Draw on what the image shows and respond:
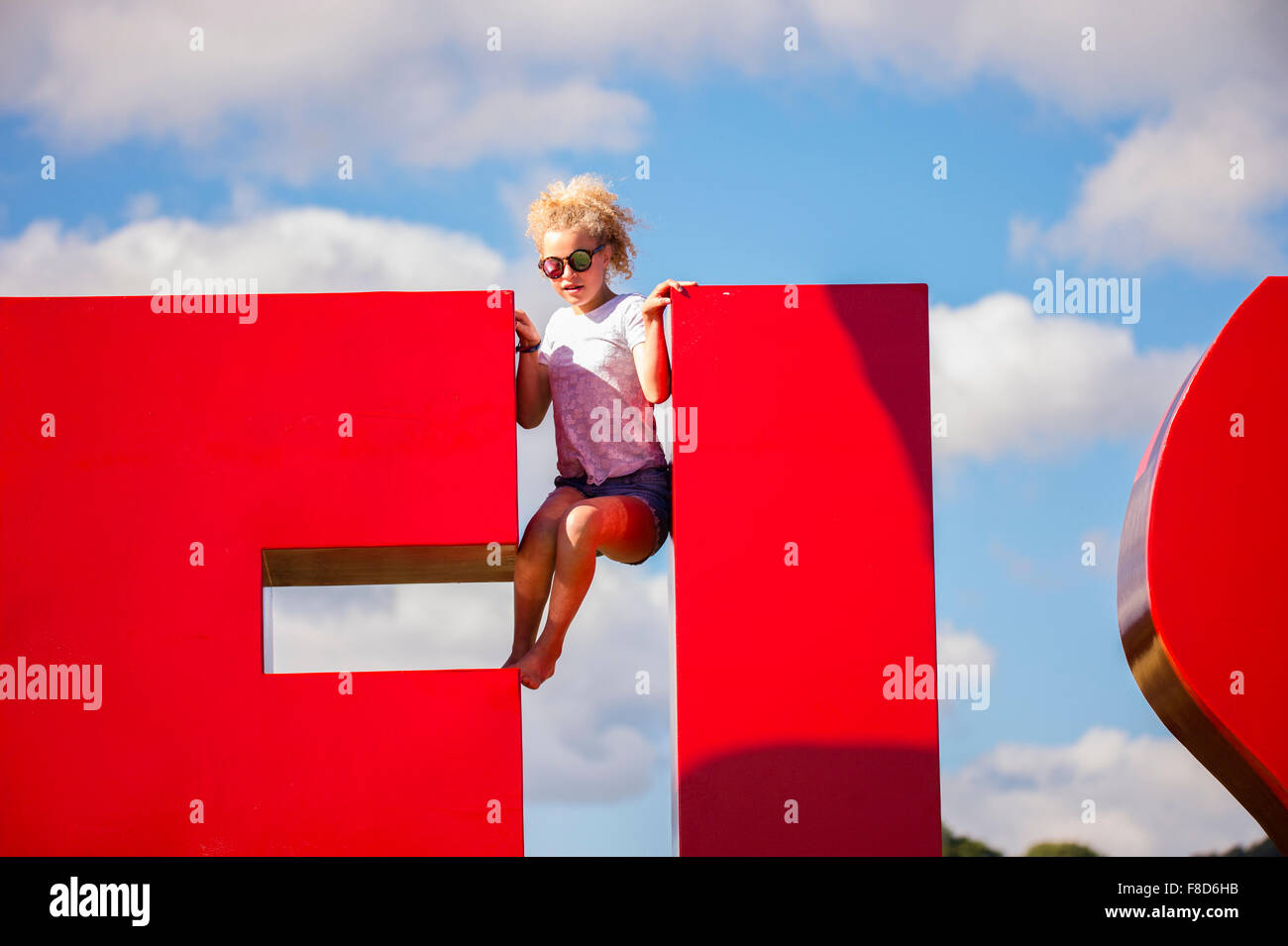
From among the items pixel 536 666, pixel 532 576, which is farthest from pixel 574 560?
pixel 536 666

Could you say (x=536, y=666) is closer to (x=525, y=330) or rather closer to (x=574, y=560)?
(x=574, y=560)

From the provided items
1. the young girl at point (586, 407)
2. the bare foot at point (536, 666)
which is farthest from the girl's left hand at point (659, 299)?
the bare foot at point (536, 666)

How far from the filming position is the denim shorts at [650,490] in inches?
226

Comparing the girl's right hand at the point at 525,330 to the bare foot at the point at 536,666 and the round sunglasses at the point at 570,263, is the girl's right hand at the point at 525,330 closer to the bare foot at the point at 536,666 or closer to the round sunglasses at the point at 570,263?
the round sunglasses at the point at 570,263

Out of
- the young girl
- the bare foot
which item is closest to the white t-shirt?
the young girl

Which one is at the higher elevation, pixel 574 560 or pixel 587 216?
pixel 587 216

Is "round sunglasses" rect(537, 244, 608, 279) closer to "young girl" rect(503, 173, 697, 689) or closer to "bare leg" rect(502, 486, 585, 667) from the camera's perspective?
"young girl" rect(503, 173, 697, 689)

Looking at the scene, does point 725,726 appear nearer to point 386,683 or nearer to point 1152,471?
point 386,683

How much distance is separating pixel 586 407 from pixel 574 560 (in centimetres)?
65

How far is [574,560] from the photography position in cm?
551

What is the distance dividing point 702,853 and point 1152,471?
2019mm

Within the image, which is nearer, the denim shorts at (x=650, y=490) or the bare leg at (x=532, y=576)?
the bare leg at (x=532, y=576)

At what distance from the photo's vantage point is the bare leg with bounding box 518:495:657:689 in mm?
5488
